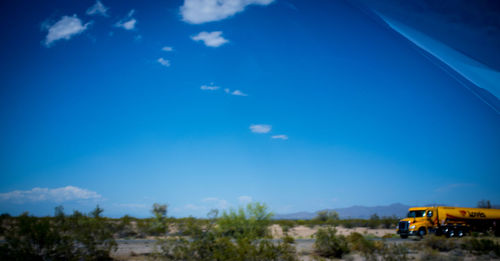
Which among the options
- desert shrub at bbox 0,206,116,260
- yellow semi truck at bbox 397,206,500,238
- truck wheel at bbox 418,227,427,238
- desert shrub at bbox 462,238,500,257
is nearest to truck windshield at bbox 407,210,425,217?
yellow semi truck at bbox 397,206,500,238

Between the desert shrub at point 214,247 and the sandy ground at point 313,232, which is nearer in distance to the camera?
the desert shrub at point 214,247

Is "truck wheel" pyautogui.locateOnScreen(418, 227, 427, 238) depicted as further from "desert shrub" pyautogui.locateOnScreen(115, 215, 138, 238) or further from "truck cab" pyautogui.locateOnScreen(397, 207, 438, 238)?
"desert shrub" pyautogui.locateOnScreen(115, 215, 138, 238)

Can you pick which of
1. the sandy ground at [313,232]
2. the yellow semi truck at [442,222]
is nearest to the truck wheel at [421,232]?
the yellow semi truck at [442,222]

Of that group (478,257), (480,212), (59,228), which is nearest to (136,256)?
(59,228)

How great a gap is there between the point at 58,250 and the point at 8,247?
68.0 inches

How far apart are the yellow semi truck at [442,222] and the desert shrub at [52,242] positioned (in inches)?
989

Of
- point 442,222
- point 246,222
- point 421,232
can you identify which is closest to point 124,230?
point 246,222

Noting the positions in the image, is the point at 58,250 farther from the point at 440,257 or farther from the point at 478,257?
the point at 478,257

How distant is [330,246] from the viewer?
1634 centimetres

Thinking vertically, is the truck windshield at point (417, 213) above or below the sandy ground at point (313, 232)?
above

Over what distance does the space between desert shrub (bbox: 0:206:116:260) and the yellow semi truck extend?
82.4 feet

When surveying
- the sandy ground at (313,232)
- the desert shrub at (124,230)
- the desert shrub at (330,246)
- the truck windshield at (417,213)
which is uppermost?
the truck windshield at (417,213)

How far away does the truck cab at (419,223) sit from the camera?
2573 cm

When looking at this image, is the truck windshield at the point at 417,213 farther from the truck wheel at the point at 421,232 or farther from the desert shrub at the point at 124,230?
the desert shrub at the point at 124,230
